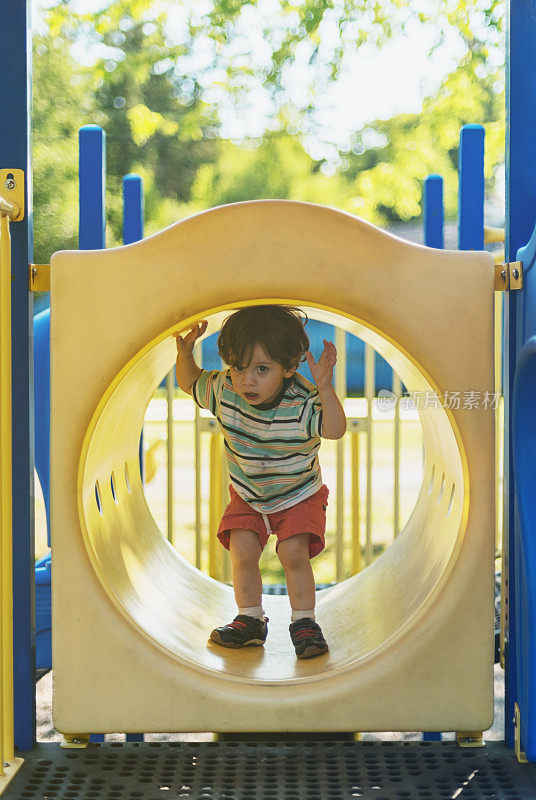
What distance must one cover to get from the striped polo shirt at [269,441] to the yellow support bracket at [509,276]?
0.64 meters

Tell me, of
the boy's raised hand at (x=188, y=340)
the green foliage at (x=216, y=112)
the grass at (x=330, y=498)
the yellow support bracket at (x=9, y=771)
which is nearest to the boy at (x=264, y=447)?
the boy's raised hand at (x=188, y=340)

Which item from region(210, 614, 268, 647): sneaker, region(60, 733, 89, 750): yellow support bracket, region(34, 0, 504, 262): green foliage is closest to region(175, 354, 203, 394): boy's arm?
region(210, 614, 268, 647): sneaker

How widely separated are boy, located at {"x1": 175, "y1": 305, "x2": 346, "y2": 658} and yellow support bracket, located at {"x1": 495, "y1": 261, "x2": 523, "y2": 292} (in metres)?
0.51

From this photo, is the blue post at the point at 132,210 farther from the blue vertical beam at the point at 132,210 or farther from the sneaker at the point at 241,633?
the sneaker at the point at 241,633

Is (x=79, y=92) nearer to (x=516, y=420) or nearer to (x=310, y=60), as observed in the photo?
(x=310, y=60)

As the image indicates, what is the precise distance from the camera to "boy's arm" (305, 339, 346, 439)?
203cm

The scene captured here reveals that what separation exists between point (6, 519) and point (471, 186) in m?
1.43

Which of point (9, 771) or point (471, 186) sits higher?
point (471, 186)

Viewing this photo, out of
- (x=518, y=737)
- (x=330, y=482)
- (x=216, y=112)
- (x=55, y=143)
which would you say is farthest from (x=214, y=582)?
(x=55, y=143)

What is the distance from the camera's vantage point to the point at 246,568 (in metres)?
2.28

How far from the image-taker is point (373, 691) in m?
1.80

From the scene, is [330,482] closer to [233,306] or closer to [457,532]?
[457,532]

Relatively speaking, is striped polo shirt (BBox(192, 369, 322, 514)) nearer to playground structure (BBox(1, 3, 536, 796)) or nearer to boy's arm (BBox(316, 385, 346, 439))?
boy's arm (BBox(316, 385, 346, 439))

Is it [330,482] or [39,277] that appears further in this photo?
[330,482]
